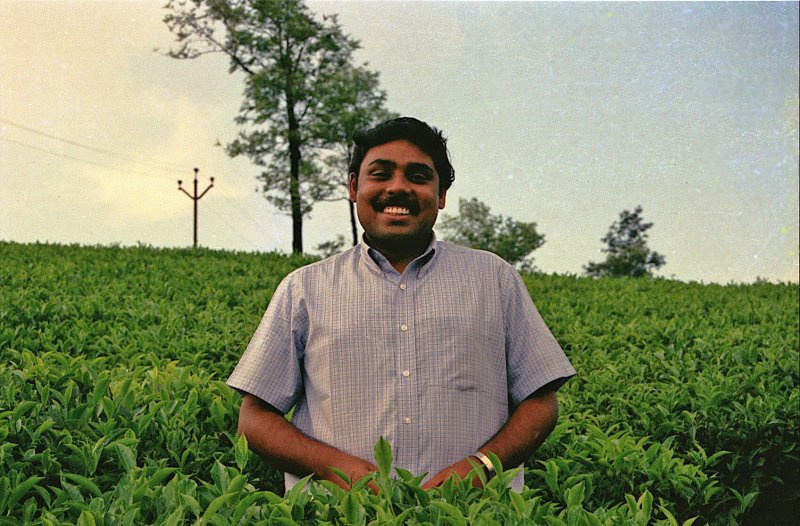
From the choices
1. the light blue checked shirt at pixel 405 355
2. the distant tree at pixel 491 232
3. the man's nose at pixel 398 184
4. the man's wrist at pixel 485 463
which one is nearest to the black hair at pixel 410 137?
the man's nose at pixel 398 184

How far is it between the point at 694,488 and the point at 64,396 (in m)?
2.88

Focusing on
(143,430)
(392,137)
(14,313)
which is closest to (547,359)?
(392,137)

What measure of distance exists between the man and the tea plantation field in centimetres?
20

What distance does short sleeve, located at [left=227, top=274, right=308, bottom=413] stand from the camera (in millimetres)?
2797

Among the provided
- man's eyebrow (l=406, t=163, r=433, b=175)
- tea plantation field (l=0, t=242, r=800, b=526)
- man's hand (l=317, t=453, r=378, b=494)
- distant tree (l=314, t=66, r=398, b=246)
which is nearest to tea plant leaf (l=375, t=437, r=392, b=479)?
tea plantation field (l=0, t=242, r=800, b=526)

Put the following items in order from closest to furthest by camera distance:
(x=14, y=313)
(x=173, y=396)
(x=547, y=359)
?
(x=547, y=359), (x=173, y=396), (x=14, y=313)

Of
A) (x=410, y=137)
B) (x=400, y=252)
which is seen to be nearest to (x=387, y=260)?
(x=400, y=252)

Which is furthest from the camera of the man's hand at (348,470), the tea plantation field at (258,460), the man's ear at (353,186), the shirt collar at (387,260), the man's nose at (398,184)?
the man's ear at (353,186)

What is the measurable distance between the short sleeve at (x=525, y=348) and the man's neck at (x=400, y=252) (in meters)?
0.33

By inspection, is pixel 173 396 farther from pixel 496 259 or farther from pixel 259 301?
pixel 259 301

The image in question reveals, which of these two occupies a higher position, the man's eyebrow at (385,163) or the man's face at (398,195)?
the man's eyebrow at (385,163)

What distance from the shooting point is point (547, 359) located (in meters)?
2.85

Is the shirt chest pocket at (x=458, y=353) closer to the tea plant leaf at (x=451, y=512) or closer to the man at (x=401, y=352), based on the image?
the man at (x=401, y=352)

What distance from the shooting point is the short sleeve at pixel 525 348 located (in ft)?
9.32
